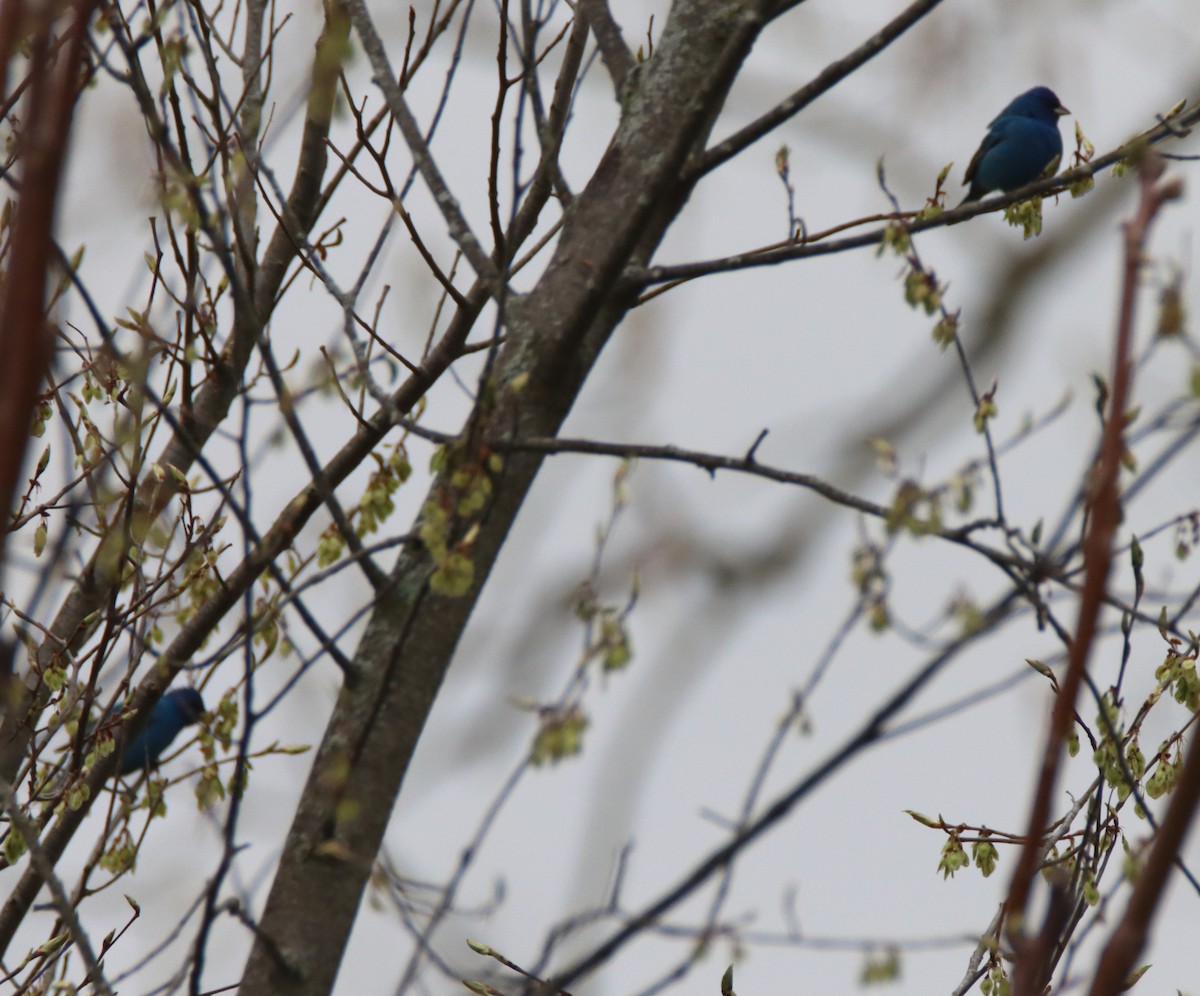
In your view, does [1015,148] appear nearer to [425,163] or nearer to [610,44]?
[610,44]

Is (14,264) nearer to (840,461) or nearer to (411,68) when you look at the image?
(411,68)

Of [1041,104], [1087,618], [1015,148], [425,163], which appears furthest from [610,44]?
[1041,104]

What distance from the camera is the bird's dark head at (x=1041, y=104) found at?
5887 mm

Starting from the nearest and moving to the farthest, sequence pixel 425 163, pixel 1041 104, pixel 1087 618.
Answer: pixel 1087 618
pixel 425 163
pixel 1041 104

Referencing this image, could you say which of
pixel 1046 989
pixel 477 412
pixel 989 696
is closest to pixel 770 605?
pixel 1046 989

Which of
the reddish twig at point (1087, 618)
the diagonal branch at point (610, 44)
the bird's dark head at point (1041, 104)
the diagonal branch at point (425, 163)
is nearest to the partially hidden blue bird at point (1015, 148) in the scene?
the bird's dark head at point (1041, 104)

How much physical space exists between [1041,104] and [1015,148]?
22.6 inches

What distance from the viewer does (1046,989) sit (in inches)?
83.4

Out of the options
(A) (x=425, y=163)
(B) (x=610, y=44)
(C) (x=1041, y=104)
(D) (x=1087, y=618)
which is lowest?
(D) (x=1087, y=618)

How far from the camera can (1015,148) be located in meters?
5.50

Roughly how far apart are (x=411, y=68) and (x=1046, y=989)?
98.8 inches

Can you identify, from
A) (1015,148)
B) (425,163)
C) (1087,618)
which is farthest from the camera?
(1015,148)

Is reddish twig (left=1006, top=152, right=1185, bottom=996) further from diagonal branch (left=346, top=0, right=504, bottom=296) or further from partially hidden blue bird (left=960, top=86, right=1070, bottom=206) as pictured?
partially hidden blue bird (left=960, top=86, right=1070, bottom=206)

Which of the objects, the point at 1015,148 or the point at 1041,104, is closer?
the point at 1015,148
